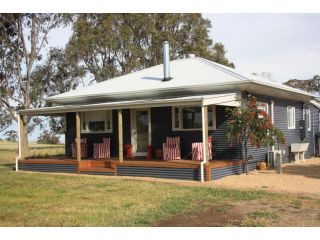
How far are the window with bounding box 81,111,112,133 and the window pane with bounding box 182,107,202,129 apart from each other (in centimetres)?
346

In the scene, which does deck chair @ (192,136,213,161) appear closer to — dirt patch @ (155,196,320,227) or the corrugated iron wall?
the corrugated iron wall

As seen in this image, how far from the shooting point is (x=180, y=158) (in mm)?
15219

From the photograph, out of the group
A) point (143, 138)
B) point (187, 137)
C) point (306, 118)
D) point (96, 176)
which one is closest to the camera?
point (96, 176)

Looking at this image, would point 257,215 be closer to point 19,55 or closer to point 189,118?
point 189,118

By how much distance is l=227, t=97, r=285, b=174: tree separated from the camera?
1323 centimetres

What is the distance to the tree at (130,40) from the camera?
104 ft

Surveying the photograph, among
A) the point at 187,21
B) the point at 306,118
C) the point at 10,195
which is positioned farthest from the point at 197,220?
the point at 187,21

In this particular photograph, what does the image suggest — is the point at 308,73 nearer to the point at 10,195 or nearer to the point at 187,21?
the point at 187,21

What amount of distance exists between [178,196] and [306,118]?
13.5 m

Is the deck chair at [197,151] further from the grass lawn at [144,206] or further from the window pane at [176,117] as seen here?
the grass lawn at [144,206]

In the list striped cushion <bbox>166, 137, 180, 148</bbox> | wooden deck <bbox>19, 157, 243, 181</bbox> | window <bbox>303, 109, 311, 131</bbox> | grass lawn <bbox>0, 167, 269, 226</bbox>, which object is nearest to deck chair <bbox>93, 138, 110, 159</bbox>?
wooden deck <bbox>19, 157, 243, 181</bbox>

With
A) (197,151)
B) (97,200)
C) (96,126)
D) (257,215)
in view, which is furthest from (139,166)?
(257,215)

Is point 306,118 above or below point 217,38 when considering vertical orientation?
below

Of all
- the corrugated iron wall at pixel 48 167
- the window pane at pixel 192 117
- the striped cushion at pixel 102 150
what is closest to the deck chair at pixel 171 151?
the window pane at pixel 192 117
